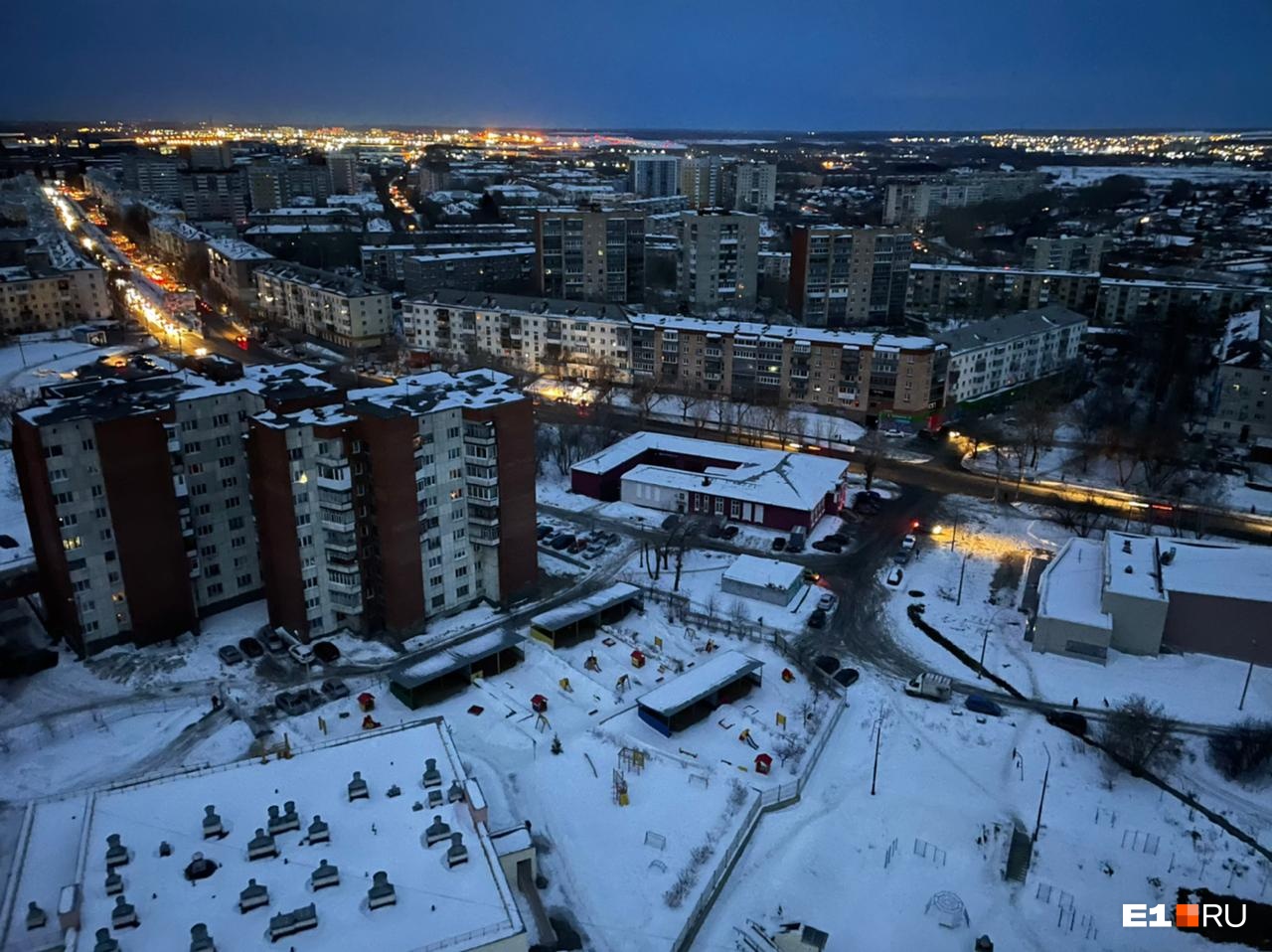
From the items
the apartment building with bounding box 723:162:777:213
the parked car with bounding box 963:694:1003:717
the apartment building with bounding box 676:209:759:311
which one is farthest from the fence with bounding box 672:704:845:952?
the apartment building with bounding box 723:162:777:213

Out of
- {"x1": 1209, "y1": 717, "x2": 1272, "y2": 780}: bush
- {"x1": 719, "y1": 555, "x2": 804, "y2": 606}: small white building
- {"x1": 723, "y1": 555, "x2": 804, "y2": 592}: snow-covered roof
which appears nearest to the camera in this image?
{"x1": 1209, "y1": 717, "x2": 1272, "y2": 780}: bush

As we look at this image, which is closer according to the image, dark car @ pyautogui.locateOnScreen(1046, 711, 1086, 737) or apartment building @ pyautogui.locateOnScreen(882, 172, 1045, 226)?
dark car @ pyautogui.locateOnScreen(1046, 711, 1086, 737)

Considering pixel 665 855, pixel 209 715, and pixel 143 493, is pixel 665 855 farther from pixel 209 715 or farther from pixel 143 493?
pixel 143 493

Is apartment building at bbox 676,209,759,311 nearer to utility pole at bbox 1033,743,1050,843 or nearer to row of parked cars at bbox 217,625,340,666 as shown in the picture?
row of parked cars at bbox 217,625,340,666

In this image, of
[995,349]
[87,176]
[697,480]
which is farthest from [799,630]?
[87,176]

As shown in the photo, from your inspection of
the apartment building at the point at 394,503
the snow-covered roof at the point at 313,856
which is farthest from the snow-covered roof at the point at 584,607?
the snow-covered roof at the point at 313,856

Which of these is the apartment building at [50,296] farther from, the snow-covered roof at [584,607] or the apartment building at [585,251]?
the snow-covered roof at [584,607]
